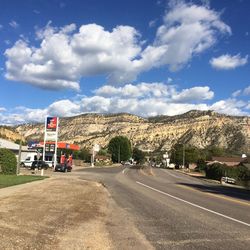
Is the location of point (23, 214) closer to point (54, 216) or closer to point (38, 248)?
point (54, 216)

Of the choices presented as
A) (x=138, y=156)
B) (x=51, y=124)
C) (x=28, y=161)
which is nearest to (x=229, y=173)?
(x=51, y=124)

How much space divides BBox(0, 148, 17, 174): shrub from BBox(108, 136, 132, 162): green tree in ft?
393

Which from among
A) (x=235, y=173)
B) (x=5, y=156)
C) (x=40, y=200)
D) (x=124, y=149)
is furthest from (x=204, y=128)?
(x=40, y=200)

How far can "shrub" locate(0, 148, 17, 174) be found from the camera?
133 ft

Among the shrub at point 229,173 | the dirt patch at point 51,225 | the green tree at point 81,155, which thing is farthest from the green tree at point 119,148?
the dirt patch at point 51,225

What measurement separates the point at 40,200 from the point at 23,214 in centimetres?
509

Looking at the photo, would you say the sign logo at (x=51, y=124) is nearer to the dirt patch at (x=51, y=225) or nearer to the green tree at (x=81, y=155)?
the dirt patch at (x=51, y=225)

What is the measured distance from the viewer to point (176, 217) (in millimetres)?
14492

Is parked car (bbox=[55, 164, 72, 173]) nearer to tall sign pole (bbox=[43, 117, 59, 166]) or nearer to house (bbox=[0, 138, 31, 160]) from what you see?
tall sign pole (bbox=[43, 117, 59, 166])

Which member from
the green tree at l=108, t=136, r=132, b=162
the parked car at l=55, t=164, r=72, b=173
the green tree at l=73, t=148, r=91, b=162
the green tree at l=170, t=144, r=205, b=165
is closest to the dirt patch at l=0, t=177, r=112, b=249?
the parked car at l=55, t=164, r=72, b=173

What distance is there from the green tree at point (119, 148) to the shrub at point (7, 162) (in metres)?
120

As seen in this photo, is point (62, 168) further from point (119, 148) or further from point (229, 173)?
point (119, 148)

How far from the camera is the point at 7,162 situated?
41.2 meters

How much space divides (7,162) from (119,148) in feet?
400
